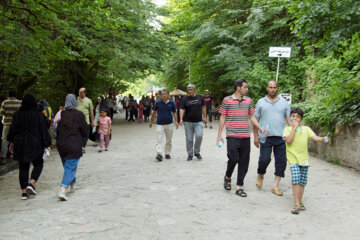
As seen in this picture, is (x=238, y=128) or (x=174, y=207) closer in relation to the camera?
(x=174, y=207)

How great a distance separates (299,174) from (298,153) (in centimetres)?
31

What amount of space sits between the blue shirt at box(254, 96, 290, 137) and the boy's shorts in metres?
0.95

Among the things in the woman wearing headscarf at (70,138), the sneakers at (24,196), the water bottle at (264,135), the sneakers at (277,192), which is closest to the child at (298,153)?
the water bottle at (264,135)

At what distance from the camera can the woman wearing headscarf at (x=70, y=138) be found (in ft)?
19.0

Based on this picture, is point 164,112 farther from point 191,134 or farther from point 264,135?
point 264,135

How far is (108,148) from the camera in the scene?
1191 centimetres

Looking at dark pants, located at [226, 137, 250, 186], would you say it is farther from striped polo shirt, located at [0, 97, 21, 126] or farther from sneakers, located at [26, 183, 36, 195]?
striped polo shirt, located at [0, 97, 21, 126]

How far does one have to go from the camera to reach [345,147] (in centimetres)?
847

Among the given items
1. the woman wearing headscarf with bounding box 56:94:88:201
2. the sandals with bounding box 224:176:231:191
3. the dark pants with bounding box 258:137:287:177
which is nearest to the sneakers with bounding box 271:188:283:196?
the dark pants with bounding box 258:137:287:177

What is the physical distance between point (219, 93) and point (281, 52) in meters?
20.4

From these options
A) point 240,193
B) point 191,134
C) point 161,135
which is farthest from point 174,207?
point 191,134

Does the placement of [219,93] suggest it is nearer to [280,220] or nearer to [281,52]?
[281,52]

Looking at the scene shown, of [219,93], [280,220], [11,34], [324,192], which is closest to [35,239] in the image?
[280,220]

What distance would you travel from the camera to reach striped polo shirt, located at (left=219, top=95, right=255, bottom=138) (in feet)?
19.2
